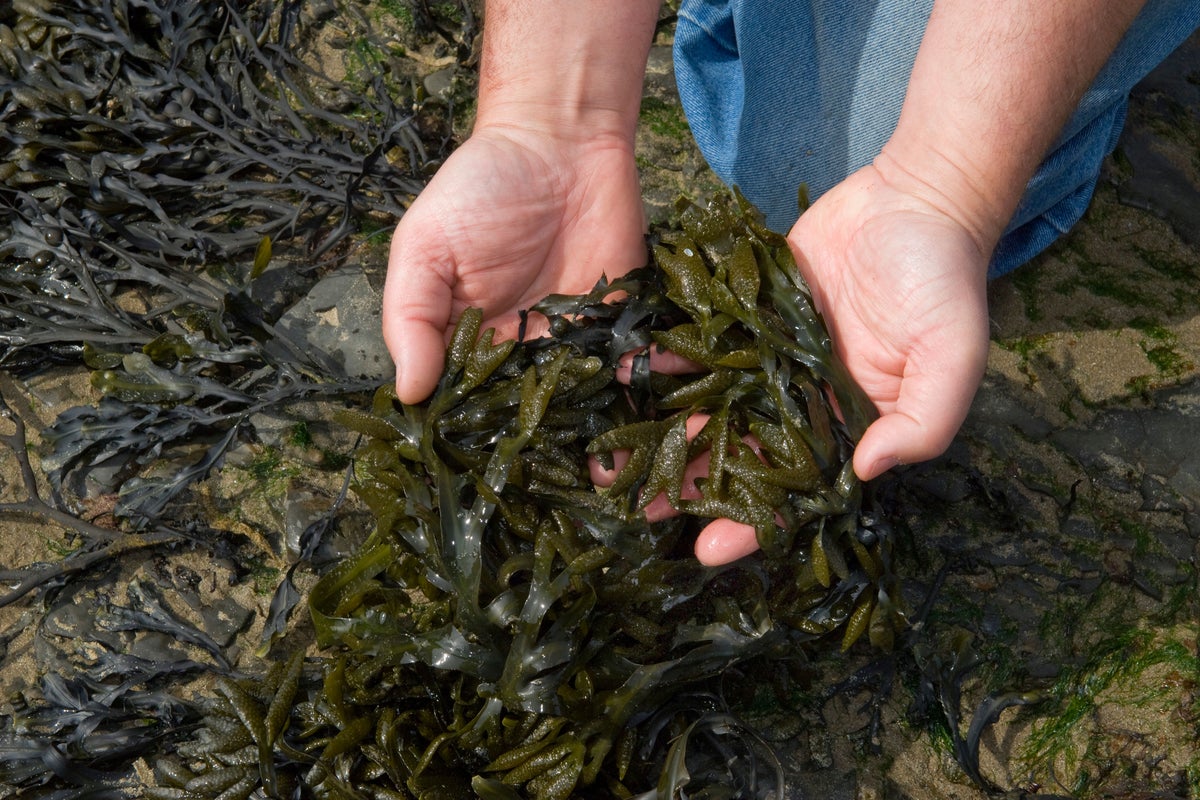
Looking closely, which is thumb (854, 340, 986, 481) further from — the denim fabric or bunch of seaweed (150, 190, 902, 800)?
the denim fabric

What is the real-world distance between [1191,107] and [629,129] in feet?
5.54

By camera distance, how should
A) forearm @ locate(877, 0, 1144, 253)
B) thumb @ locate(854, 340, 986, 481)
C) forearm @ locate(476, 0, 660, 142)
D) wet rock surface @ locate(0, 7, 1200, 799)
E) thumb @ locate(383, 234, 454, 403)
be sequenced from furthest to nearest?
forearm @ locate(476, 0, 660, 142), wet rock surface @ locate(0, 7, 1200, 799), thumb @ locate(383, 234, 454, 403), forearm @ locate(877, 0, 1144, 253), thumb @ locate(854, 340, 986, 481)

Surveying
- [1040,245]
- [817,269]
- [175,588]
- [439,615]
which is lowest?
[175,588]

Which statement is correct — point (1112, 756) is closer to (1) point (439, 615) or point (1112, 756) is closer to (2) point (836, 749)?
(2) point (836, 749)

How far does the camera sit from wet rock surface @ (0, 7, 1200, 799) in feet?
6.61

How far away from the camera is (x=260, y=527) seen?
2.29 metres

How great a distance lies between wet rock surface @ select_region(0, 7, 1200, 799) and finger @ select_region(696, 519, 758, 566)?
1.36 feet

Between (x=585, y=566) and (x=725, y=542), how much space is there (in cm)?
26

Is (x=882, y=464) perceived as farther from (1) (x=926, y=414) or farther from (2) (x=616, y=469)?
(2) (x=616, y=469)

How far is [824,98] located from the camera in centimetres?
243

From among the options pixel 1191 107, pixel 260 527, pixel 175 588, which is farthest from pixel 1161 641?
pixel 175 588

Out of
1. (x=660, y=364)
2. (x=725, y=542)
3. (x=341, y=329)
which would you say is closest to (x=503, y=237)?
(x=660, y=364)

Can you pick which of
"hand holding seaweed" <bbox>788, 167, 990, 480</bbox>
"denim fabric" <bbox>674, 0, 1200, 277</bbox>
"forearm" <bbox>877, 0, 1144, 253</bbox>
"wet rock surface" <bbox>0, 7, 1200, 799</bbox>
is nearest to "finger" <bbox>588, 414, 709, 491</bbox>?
"hand holding seaweed" <bbox>788, 167, 990, 480</bbox>

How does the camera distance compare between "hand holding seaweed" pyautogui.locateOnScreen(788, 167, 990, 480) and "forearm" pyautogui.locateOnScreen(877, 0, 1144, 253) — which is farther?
"forearm" pyautogui.locateOnScreen(877, 0, 1144, 253)
